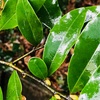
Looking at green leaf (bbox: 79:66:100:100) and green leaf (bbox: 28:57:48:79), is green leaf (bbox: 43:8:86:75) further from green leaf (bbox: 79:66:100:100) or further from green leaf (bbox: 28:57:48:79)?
green leaf (bbox: 79:66:100:100)

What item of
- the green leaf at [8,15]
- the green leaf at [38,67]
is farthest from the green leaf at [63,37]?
the green leaf at [8,15]

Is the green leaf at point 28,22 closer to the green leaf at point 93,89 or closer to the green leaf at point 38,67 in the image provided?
the green leaf at point 38,67

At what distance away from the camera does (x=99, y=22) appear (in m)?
0.65

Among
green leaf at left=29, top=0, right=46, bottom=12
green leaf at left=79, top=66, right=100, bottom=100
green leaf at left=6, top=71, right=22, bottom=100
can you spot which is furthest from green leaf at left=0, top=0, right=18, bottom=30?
green leaf at left=79, top=66, right=100, bottom=100

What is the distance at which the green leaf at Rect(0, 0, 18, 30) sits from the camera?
840 mm

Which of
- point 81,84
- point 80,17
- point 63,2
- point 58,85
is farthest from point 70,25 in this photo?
point 63,2

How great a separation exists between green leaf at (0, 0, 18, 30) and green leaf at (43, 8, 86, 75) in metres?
0.15

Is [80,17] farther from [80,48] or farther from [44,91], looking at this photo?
[44,91]

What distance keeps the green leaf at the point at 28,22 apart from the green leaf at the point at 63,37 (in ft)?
0.20

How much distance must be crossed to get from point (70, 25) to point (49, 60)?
11cm

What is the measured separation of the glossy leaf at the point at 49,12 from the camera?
2.86 feet

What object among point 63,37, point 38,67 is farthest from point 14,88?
point 63,37

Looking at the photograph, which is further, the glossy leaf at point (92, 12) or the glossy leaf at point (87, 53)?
the glossy leaf at point (92, 12)

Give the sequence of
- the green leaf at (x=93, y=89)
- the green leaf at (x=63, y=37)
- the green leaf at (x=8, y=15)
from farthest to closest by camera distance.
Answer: the green leaf at (x=8, y=15)
the green leaf at (x=63, y=37)
the green leaf at (x=93, y=89)
